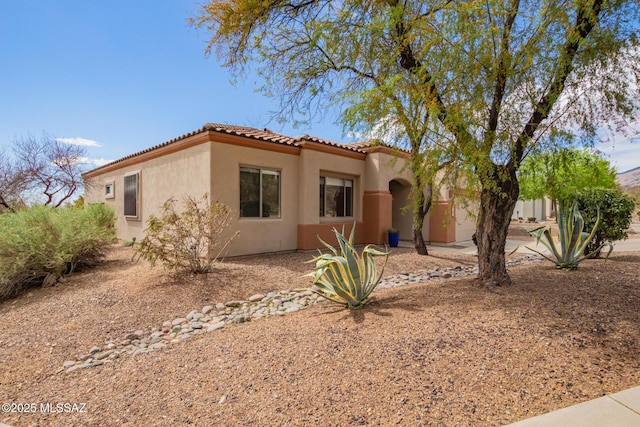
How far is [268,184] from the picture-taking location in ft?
35.3

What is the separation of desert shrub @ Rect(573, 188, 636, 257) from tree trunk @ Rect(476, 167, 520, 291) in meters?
5.04

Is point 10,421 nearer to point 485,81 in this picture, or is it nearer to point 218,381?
point 218,381

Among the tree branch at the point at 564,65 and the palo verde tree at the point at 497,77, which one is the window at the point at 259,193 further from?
the tree branch at the point at 564,65

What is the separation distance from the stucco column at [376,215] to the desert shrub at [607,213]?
6090mm

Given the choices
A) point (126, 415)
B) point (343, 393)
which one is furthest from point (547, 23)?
point (126, 415)

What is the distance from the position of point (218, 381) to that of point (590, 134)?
19.9 feet

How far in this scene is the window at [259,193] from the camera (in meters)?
10.2

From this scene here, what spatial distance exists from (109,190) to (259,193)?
9721mm

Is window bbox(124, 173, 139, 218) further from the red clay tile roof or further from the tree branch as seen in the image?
the tree branch

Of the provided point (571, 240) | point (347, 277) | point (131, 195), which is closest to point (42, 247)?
point (131, 195)

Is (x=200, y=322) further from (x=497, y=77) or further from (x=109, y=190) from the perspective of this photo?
(x=109, y=190)

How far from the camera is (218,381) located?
10.7 ft

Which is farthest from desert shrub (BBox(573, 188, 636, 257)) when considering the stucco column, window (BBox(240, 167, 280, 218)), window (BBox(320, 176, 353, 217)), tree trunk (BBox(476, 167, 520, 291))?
window (BBox(240, 167, 280, 218))

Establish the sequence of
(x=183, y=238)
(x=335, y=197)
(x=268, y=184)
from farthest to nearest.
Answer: (x=335, y=197), (x=268, y=184), (x=183, y=238)
